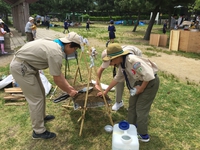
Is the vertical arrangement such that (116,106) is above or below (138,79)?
below

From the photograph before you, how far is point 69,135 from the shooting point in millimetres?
3264

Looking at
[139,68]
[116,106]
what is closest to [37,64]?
[139,68]

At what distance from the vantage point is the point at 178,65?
7.88m

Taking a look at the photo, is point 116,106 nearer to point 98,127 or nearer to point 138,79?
point 98,127

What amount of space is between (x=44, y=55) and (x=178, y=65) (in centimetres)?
672

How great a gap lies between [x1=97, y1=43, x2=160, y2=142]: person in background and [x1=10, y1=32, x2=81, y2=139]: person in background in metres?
0.67

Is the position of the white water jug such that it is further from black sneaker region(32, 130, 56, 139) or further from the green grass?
black sneaker region(32, 130, 56, 139)

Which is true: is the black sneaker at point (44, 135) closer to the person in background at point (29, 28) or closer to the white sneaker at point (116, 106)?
the white sneaker at point (116, 106)

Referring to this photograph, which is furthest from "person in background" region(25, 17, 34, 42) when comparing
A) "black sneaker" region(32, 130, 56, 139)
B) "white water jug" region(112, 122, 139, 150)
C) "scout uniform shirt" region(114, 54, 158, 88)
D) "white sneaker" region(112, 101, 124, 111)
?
"white water jug" region(112, 122, 139, 150)

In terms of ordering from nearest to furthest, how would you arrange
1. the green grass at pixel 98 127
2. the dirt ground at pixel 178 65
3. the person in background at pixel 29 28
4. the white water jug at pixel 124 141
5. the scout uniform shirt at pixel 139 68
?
the white water jug at pixel 124 141, the scout uniform shirt at pixel 139 68, the green grass at pixel 98 127, the dirt ground at pixel 178 65, the person in background at pixel 29 28

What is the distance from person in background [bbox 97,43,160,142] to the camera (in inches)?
100

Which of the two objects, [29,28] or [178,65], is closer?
[178,65]

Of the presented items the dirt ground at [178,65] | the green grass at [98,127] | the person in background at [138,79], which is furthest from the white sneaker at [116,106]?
the dirt ground at [178,65]

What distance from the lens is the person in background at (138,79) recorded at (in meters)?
2.55
